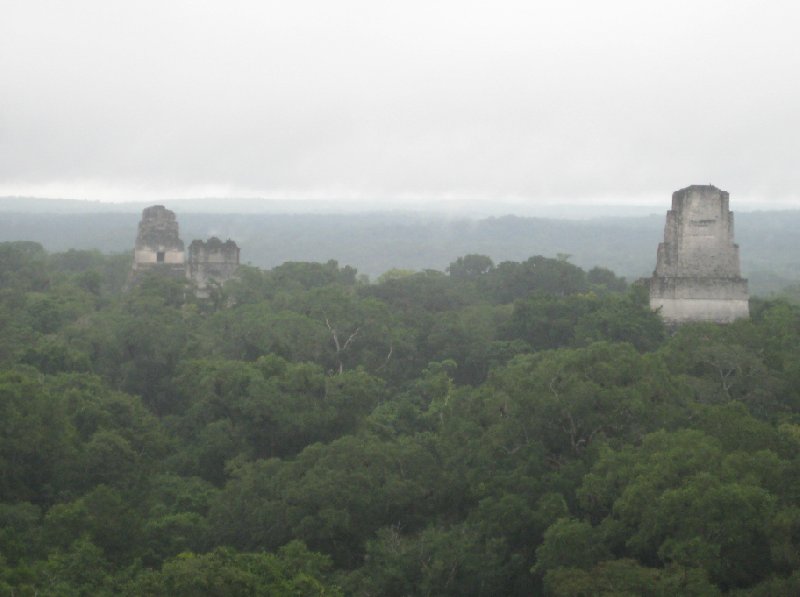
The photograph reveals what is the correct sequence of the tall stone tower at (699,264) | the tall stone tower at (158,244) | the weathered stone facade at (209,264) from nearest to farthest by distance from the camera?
the tall stone tower at (699,264)
the weathered stone facade at (209,264)
the tall stone tower at (158,244)

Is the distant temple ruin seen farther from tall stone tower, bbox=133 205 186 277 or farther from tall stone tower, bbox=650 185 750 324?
tall stone tower, bbox=650 185 750 324

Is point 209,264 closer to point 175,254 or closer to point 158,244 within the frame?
point 175,254

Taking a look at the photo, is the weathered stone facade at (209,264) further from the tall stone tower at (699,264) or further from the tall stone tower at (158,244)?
the tall stone tower at (699,264)

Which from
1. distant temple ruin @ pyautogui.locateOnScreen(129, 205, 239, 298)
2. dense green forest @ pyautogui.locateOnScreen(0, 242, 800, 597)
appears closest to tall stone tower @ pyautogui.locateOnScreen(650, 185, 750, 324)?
dense green forest @ pyautogui.locateOnScreen(0, 242, 800, 597)

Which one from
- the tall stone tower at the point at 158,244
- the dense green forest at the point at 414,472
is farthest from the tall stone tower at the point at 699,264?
the tall stone tower at the point at 158,244

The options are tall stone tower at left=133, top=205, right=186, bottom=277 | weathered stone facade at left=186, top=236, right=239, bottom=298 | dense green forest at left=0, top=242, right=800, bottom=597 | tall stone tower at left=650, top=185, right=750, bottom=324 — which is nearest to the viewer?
dense green forest at left=0, top=242, right=800, bottom=597

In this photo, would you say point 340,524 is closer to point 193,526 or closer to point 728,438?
point 193,526

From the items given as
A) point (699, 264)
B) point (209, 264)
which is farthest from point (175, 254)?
point (699, 264)
